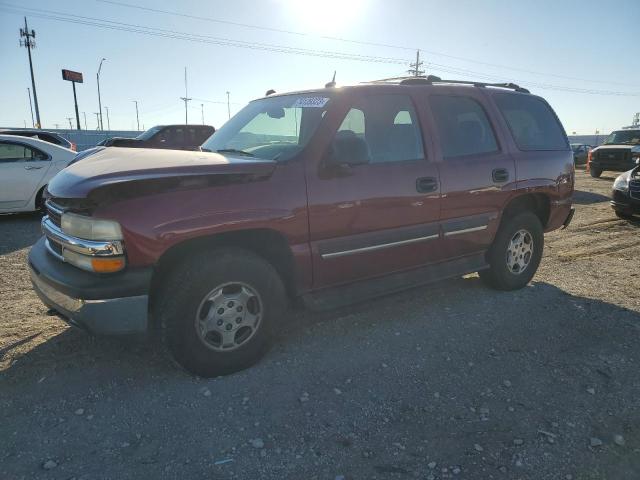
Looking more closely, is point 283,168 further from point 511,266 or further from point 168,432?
point 511,266

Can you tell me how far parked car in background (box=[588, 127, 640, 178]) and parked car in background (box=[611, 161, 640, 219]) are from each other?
890cm

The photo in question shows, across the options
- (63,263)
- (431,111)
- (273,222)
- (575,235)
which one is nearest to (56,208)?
(63,263)

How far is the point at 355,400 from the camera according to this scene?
283cm

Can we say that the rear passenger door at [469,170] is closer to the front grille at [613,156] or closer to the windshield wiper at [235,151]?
the windshield wiper at [235,151]

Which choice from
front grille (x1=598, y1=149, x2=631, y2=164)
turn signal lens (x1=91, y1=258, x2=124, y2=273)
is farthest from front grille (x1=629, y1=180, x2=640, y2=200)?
front grille (x1=598, y1=149, x2=631, y2=164)

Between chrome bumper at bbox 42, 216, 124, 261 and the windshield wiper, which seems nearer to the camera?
chrome bumper at bbox 42, 216, 124, 261

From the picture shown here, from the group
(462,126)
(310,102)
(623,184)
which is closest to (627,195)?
(623,184)

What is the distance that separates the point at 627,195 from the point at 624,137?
11.6 meters

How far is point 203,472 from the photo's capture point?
2.23 meters

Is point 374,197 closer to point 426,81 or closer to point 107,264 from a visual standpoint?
point 426,81

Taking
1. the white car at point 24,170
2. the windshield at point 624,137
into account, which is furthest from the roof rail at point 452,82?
the windshield at point 624,137

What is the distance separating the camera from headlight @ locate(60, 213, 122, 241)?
8.48 ft

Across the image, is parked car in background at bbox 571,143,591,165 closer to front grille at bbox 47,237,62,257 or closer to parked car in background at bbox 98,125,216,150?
parked car in background at bbox 98,125,216,150

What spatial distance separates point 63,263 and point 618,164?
1868 cm
